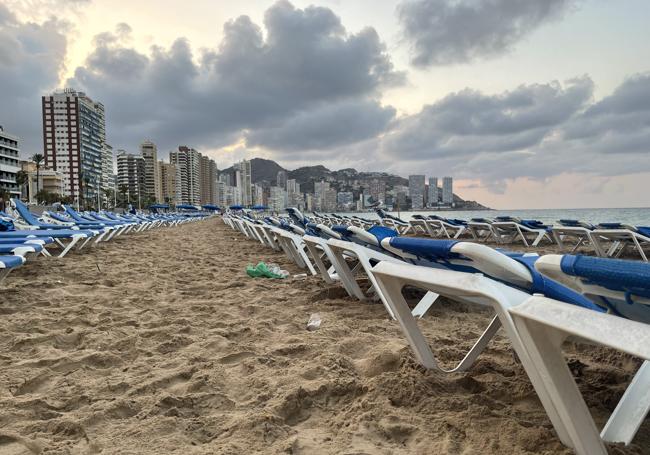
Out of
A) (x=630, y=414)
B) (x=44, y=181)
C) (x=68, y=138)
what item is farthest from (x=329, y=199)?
(x=630, y=414)

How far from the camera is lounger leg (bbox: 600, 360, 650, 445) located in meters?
1.32

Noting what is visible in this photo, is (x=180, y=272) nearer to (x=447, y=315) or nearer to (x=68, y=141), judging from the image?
(x=447, y=315)

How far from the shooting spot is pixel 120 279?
17.0 ft

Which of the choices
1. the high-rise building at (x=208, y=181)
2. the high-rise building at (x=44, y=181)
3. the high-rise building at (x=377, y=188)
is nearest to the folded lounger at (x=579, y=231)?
the high-rise building at (x=377, y=188)

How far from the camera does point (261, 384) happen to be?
6.93 feet

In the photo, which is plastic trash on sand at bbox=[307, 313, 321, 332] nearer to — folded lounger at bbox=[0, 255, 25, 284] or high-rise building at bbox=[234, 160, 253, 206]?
folded lounger at bbox=[0, 255, 25, 284]

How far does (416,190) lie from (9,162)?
70.2 meters

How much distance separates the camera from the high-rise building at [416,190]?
298 ft

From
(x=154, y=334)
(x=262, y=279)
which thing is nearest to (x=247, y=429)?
(x=154, y=334)

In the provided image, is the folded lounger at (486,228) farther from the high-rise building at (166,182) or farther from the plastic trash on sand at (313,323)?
the high-rise building at (166,182)

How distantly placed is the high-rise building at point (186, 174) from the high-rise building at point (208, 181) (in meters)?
6.52

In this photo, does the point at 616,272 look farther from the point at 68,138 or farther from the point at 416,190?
the point at 68,138

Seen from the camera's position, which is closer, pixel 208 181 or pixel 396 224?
pixel 396 224

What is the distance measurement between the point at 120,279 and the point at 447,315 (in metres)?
3.76
